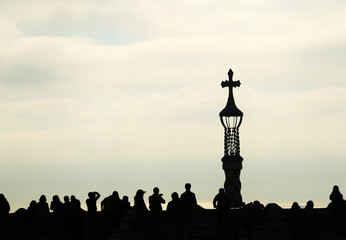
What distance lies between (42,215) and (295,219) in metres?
10.2

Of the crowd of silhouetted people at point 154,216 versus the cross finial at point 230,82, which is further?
the cross finial at point 230,82

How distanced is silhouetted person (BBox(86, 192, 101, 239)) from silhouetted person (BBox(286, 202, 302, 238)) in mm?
7492

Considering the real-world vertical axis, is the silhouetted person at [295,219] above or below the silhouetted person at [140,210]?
below

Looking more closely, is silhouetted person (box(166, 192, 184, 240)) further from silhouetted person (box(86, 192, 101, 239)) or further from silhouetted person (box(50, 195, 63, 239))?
silhouetted person (box(50, 195, 63, 239))

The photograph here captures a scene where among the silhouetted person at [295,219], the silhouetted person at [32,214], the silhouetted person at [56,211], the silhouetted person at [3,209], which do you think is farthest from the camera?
the silhouetted person at [32,214]

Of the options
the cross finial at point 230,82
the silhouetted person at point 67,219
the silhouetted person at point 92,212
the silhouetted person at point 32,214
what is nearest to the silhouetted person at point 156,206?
the silhouetted person at point 92,212

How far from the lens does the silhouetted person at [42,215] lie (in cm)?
4028

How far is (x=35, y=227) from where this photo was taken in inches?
1690

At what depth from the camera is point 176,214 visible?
34.7m

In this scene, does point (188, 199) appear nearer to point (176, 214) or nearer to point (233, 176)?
point (176, 214)

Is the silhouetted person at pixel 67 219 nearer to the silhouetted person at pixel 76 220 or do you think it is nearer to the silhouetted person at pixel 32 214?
the silhouetted person at pixel 76 220

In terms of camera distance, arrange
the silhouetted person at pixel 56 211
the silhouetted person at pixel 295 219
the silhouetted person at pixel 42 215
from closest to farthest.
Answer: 1. the silhouetted person at pixel 56 211
2. the silhouetted person at pixel 295 219
3. the silhouetted person at pixel 42 215

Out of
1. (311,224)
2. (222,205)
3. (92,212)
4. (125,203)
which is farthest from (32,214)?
(311,224)

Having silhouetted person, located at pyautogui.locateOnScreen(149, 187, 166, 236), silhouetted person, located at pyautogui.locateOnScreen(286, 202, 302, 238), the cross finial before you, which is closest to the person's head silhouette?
silhouetted person, located at pyautogui.locateOnScreen(149, 187, 166, 236)
